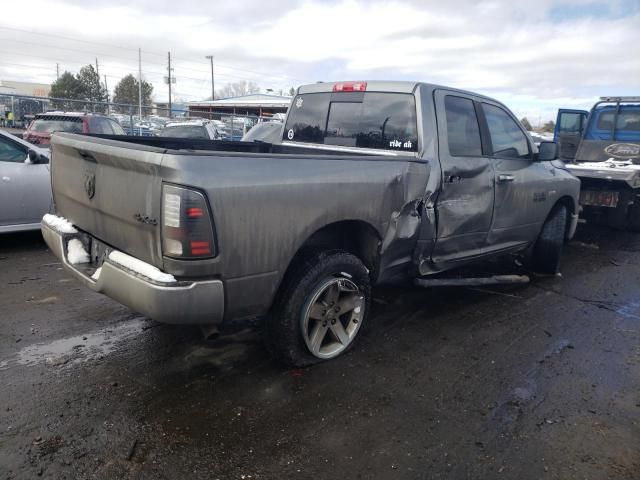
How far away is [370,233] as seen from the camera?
365 centimetres

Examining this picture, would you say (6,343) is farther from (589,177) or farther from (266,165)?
(589,177)

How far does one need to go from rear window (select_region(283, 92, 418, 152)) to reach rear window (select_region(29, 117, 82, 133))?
929 centimetres

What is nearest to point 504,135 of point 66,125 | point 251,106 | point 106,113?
point 66,125

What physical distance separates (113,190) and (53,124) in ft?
37.6

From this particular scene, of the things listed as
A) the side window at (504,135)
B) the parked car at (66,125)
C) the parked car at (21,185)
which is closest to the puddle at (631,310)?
the side window at (504,135)

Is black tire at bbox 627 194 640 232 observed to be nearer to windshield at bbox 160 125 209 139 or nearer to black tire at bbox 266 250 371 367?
black tire at bbox 266 250 371 367

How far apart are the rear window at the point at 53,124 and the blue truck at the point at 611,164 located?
10885 millimetres

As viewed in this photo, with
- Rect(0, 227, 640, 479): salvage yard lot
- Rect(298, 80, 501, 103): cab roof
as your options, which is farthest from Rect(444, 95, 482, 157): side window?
Rect(0, 227, 640, 479): salvage yard lot

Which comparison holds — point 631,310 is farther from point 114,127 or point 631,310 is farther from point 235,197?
point 114,127

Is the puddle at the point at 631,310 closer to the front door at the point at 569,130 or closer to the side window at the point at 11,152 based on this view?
the side window at the point at 11,152

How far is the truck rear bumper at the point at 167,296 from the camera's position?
8.60 feet

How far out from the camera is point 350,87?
446 centimetres

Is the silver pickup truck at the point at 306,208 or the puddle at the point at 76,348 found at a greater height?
the silver pickup truck at the point at 306,208

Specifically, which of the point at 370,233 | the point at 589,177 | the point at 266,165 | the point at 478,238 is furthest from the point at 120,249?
the point at 589,177
